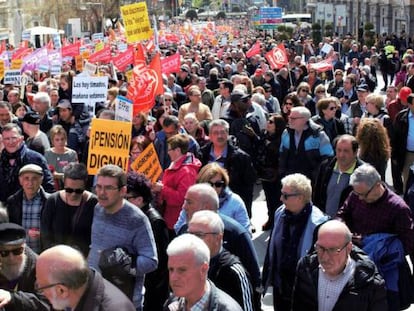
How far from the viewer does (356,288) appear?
17.2 ft

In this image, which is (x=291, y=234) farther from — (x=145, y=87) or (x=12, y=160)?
(x=145, y=87)

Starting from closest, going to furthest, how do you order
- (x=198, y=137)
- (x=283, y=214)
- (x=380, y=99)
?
(x=283, y=214) < (x=198, y=137) < (x=380, y=99)

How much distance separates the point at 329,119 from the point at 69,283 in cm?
751

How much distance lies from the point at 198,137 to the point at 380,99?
9.32 ft

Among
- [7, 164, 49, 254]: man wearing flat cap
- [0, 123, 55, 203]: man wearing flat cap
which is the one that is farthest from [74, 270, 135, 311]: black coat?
[0, 123, 55, 203]: man wearing flat cap

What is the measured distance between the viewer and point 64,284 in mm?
4145

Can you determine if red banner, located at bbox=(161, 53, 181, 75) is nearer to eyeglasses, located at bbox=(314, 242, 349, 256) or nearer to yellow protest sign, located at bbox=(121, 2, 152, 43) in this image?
yellow protest sign, located at bbox=(121, 2, 152, 43)

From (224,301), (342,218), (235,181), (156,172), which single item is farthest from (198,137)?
(224,301)

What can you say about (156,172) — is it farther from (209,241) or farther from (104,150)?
(209,241)

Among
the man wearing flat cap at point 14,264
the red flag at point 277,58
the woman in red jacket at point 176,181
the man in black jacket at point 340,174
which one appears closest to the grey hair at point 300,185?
the man in black jacket at point 340,174

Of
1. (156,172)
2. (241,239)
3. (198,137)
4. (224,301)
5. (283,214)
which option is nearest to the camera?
(224,301)

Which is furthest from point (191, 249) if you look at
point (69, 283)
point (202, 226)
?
point (202, 226)

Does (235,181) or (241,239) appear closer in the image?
(241,239)

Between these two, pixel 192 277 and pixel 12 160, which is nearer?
pixel 192 277
